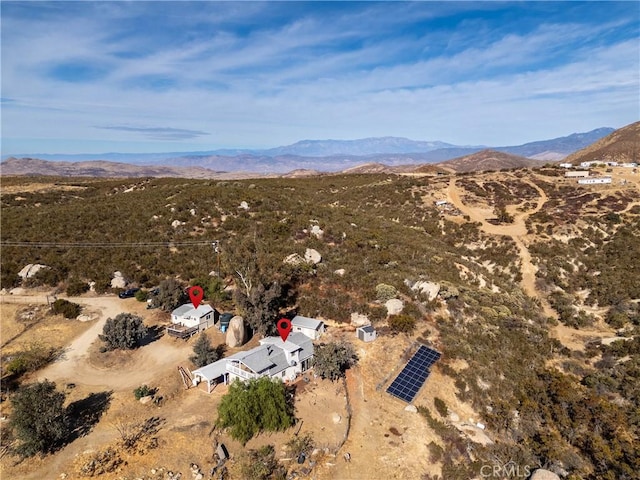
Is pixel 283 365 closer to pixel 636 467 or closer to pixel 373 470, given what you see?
pixel 373 470

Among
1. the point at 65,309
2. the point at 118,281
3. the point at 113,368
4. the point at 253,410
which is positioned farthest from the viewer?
the point at 118,281

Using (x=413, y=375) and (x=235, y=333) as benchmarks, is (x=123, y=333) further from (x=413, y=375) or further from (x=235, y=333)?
(x=413, y=375)

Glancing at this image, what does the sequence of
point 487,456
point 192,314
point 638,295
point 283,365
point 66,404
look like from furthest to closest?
point 638,295 < point 192,314 < point 283,365 < point 66,404 < point 487,456

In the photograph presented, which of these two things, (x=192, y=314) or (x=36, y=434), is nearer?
(x=36, y=434)

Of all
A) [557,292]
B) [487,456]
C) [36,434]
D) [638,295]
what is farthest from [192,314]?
[638,295]

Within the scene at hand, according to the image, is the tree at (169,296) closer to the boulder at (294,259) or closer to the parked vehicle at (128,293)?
the parked vehicle at (128,293)

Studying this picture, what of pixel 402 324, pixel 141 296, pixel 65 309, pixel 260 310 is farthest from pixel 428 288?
pixel 65 309

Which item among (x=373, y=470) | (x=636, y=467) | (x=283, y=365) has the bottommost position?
(x=636, y=467)

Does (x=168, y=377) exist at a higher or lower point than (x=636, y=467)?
higher

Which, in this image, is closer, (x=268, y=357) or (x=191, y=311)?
(x=268, y=357)
